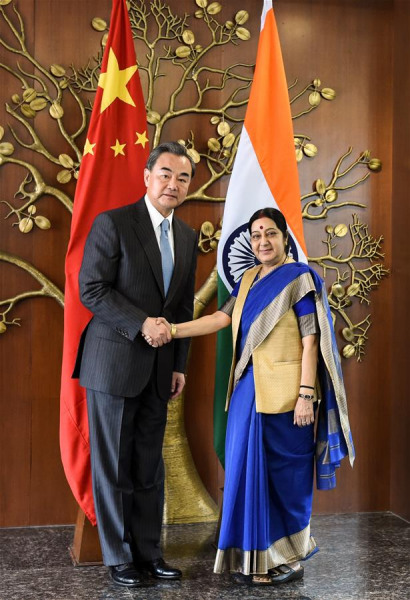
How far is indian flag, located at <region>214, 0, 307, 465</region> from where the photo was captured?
338cm

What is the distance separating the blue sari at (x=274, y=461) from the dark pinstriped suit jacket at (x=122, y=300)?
334 mm

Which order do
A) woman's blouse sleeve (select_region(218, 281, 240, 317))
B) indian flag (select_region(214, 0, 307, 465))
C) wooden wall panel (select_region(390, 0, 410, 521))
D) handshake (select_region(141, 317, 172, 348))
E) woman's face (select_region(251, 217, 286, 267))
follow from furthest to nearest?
wooden wall panel (select_region(390, 0, 410, 521)) → indian flag (select_region(214, 0, 307, 465)) → woman's blouse sleeve (select_region(218, 281, 240, 317)) → woman's face (select_region(251, 217, 286, 267)) → handshake (select_region(141, 317, 172, 348))

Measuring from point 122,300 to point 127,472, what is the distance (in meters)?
0.65

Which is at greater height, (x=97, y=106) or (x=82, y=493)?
(x=97, y=106)

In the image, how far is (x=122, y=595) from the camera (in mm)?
2773

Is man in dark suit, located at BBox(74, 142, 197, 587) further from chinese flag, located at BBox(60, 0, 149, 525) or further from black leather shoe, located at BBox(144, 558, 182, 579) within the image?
chinese flag, located at BBox(60, 0, 149, 525)

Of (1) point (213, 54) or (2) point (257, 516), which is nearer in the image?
(2) point (257, 516)

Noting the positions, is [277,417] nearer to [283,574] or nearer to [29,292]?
[283,574]

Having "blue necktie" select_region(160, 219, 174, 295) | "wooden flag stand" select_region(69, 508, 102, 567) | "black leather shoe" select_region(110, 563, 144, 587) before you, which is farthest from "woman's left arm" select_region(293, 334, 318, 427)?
"wooden flag stand" select_region(69, 508, 102, 567)

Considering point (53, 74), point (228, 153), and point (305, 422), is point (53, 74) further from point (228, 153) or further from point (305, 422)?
point (305, 422)

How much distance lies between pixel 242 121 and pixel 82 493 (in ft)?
6.24

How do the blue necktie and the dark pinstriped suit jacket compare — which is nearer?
the dark pinstriped suit jacket

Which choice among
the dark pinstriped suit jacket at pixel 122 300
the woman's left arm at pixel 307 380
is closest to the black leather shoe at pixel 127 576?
the dark pinstriped suit jacket at pixel 122 300

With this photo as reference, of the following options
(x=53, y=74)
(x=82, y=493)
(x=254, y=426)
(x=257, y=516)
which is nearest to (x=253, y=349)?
(x=254, y=426)
